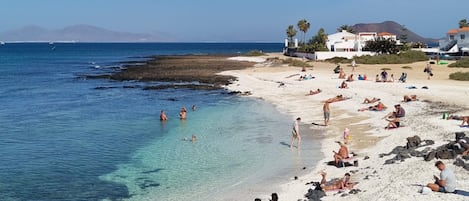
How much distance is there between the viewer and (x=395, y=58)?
64562 millimetres

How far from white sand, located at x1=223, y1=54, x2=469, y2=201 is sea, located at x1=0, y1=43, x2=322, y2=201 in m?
1.46

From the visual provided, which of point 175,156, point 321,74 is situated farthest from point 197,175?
point 321,74

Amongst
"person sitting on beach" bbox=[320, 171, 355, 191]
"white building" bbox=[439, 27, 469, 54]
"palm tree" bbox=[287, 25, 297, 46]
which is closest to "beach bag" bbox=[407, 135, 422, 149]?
"person sitting on beach" bbox=[320, 171, 355, 191]

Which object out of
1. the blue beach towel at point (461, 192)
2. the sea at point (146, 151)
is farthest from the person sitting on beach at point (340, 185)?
the blue beach towel at point (461, 192)

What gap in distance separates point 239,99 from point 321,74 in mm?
13813

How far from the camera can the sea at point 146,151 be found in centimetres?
1712

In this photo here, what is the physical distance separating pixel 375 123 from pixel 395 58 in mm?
41766

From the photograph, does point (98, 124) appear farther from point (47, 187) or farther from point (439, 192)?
point (439, 192)

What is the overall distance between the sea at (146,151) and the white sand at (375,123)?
4.79 feet

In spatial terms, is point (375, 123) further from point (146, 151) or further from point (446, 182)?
point (446, 182)

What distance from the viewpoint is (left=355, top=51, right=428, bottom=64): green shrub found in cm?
6366

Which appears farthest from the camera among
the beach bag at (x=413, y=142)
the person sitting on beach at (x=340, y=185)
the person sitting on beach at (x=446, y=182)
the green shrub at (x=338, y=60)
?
the green shrub at (x=338, y=60)

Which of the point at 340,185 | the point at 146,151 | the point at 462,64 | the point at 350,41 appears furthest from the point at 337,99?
the point at 350,41

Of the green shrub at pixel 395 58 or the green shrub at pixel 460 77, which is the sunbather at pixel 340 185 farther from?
the green shrub at pixel 395 58
